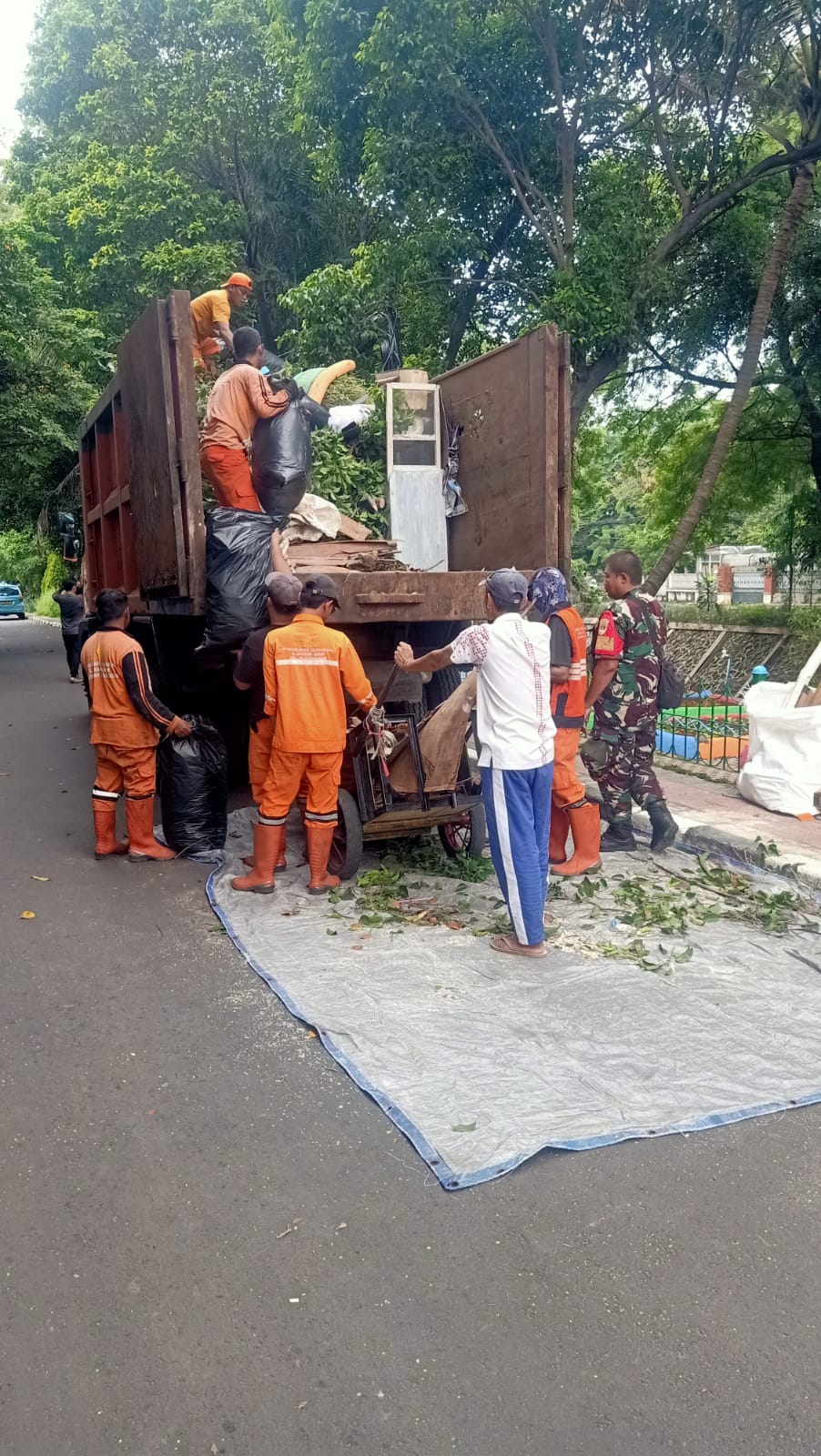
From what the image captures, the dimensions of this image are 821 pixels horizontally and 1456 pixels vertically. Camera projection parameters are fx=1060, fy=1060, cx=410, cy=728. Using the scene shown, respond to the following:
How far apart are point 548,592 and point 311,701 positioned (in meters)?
1.35

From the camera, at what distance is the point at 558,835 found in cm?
575

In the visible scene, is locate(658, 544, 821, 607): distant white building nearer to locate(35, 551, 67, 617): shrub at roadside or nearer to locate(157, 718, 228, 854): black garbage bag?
locate(157, 718, 228, 854): black garbage bag

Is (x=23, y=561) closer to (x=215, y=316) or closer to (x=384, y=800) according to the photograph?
(x=215, y=316)

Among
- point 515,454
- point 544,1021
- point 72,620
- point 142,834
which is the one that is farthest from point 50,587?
point 544,1021

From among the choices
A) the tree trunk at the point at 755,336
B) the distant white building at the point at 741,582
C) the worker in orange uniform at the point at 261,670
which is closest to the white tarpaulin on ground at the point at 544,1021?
the worker in orange uniform at the point at 261,670

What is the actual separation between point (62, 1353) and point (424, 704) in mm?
4036

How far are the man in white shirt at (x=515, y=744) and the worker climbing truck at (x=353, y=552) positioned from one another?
1.02 metres

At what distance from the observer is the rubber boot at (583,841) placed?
18.2 feet

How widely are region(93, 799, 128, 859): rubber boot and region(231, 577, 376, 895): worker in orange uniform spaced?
52.5 inches

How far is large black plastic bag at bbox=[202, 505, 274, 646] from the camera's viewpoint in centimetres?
543

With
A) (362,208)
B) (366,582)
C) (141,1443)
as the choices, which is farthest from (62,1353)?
(362,208)

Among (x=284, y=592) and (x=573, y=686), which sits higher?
(x=284, y=592)

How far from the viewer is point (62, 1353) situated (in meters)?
2.23

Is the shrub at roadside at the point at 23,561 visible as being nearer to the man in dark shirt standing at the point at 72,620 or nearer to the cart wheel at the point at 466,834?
the man in dark shirt standing at the point at 72,620
